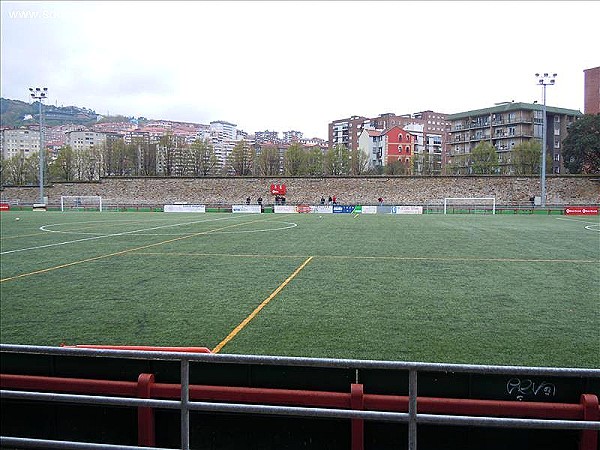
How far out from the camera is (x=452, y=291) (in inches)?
416

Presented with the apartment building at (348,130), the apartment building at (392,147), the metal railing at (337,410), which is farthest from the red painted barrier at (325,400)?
the apartment building at (348,130)

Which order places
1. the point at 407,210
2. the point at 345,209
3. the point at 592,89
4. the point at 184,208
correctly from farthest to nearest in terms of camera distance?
the point at 184,208, the point at 345,209, the point at 407,210, the point at 592,89

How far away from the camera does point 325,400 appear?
4172mm

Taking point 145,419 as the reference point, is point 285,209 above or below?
above

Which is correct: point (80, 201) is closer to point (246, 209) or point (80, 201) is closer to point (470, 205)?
point (246, 209)

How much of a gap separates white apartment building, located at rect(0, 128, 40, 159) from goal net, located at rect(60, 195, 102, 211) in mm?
20455

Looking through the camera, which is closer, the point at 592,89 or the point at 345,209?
the point at 592,89

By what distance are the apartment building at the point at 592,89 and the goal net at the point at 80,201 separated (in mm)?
53937

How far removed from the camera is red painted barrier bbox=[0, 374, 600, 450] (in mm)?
3939

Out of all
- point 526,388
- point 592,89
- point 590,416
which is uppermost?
point 592,89

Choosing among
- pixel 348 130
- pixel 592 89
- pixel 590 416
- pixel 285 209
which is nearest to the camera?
pixel 590 416

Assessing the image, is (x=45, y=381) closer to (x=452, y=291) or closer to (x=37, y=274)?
(x=452, y=291)

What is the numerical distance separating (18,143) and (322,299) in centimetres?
8595

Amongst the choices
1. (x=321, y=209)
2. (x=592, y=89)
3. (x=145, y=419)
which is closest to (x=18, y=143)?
(x=321, y=209)
